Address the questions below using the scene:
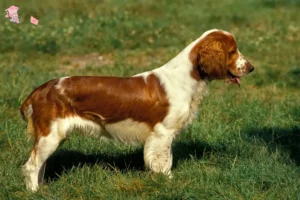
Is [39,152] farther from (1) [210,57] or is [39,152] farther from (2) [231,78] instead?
(2) [231,78]

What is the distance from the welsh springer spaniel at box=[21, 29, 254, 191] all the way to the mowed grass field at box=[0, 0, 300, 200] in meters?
0.29

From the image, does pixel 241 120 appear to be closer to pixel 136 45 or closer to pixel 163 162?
pixel 163 162

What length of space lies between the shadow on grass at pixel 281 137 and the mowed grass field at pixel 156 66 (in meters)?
0.01

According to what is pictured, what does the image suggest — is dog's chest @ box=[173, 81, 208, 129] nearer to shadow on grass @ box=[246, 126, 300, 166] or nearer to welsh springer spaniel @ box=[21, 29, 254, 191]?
welsh springer spaniel @ box=[21, 29, 254, 191]

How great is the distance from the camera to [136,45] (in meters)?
12.2

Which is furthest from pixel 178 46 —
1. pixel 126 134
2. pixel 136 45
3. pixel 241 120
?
pixel 126 134

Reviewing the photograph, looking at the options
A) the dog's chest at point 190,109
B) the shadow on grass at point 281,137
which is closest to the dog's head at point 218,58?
the dog's chest at point 190,109

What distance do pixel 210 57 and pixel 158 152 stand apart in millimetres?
969

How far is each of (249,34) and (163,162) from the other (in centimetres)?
A: 757

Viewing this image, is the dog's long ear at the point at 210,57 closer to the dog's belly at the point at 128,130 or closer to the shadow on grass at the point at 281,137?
the dog's belly at the point at 128,130

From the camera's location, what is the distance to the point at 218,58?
5.88 metres

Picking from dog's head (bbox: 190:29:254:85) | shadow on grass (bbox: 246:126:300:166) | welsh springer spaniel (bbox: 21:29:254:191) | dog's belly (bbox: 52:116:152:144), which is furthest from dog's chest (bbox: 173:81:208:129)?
shadow on grass (bbox: 246:126:300:166)

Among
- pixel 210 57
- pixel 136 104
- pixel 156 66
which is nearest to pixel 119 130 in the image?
pixel 136 104

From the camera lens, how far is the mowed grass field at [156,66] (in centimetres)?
558
